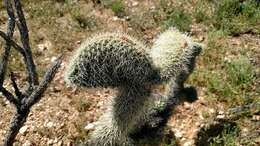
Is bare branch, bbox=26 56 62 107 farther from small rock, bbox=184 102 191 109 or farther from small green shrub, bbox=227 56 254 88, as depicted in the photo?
small green shrub, bbox=227 56 254 88

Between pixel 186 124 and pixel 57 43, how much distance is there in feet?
7.76

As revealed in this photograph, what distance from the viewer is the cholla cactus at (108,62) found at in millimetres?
4973

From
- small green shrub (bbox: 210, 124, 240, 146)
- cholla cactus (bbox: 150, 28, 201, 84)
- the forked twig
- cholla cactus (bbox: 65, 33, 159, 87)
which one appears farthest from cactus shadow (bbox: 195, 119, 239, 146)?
the forked twig

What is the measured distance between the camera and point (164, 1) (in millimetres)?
7961

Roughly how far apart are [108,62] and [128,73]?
Result: 0.82ft

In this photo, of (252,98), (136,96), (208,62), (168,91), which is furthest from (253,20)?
(136,96)

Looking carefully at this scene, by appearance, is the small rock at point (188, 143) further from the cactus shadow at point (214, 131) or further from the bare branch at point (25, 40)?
the bare branch at point (25, 40)

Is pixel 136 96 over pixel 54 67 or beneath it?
beneath

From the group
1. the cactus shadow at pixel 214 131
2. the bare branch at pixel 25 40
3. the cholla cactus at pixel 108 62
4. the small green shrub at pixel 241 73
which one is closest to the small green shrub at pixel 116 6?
the small green shrub at pixel 241 73

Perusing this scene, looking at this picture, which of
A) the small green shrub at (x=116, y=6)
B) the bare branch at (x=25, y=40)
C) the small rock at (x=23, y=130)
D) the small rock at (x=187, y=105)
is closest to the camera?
the bare branch at (x=25, y=40)

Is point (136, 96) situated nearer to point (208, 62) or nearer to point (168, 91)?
point (168, 91)

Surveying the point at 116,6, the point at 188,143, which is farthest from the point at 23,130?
the point at 116,6

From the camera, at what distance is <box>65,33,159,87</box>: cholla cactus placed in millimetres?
4973

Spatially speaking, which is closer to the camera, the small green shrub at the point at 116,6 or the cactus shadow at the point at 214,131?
the cactus shadow at the point at 214,131
